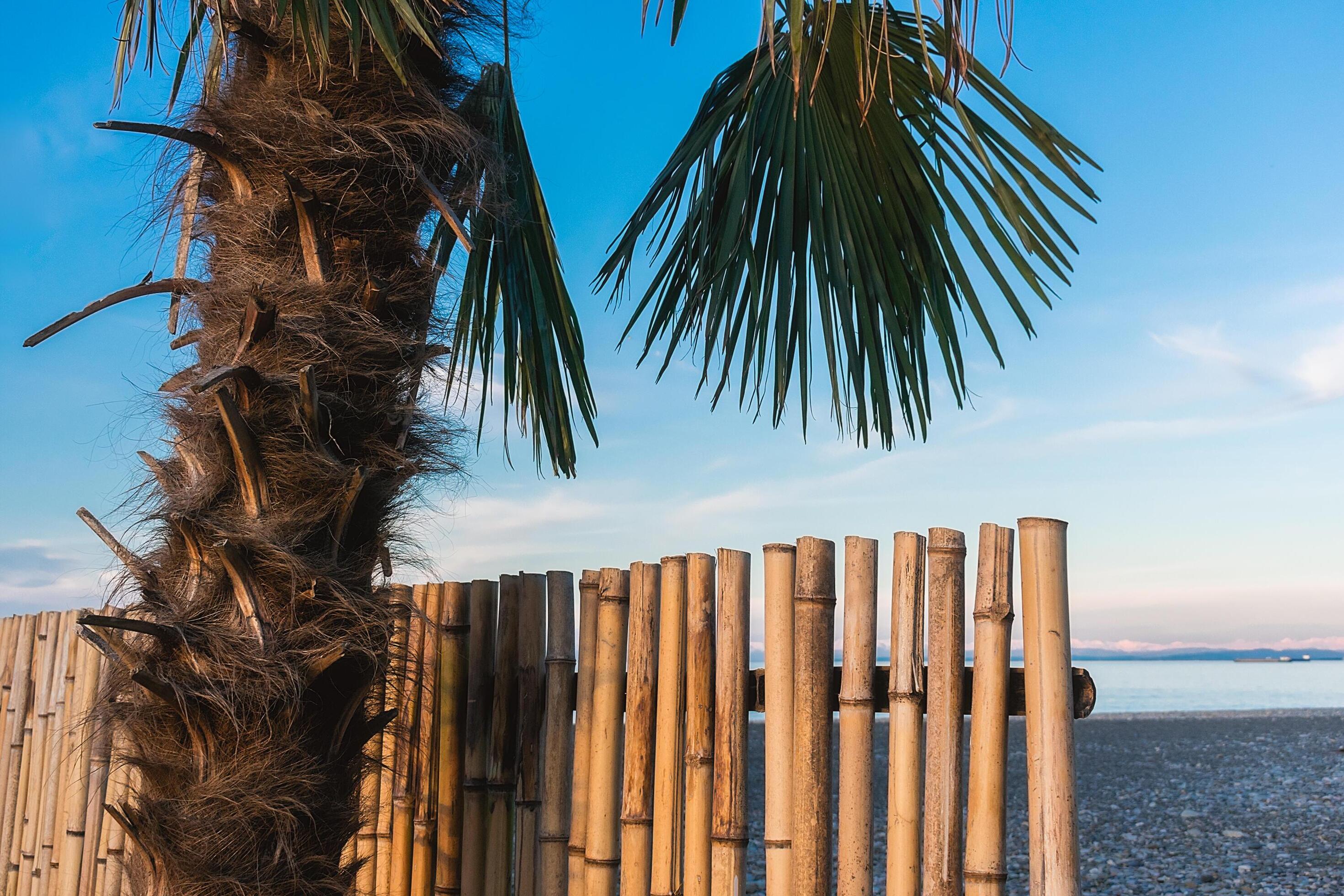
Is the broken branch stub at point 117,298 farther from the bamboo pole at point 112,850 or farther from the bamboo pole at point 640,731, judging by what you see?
the bamboo pole at point 112,850

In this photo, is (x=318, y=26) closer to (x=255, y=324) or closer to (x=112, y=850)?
(x=255, y=324)

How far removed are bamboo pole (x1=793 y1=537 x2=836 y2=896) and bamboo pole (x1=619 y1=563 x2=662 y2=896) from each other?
0.40m

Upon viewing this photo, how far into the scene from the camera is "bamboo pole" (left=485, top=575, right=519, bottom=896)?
2660mm

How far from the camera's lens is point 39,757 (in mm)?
4266

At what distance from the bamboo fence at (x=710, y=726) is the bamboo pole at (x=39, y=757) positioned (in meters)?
1.41

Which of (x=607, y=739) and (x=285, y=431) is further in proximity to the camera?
(x=607, y=739)

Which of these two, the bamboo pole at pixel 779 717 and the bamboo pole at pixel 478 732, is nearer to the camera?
the bamboo pole at pixel 779 717

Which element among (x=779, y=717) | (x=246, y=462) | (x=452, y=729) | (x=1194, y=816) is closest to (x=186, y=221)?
(x=246, y=462)

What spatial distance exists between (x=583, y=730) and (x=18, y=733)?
132 inches

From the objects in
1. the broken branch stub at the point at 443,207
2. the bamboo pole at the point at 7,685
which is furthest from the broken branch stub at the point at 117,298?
the bamboo pole at the point at 7,685

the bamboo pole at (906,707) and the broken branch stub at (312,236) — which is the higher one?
the broken branch stub at (312,236)

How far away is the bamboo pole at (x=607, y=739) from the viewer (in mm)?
2430

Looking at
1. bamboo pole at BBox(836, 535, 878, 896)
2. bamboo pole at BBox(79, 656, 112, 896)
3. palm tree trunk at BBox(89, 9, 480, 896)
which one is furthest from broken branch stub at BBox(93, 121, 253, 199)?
bamboo pole at BBox(79, 656, 112, 896)

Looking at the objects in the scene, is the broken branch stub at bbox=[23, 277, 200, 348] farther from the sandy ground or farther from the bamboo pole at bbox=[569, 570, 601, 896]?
the sandy ground
